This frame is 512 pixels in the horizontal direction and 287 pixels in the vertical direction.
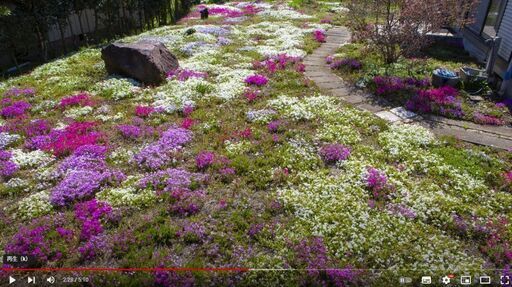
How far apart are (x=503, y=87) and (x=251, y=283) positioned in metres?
14.8

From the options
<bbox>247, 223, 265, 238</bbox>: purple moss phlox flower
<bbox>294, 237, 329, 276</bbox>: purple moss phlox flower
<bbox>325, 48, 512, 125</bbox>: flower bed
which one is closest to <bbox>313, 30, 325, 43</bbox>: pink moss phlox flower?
<bbox>325, 48, 512, 125</bbox>: flower bed

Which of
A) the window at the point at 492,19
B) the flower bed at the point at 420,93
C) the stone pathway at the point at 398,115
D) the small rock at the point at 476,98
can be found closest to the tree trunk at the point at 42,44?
the stone pathway at the point at 398,115

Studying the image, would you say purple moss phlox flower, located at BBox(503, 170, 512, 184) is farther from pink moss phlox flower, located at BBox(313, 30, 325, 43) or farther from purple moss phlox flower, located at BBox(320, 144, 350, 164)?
pink moss phlox flower, located at BBox(313, 30, 325, 43)

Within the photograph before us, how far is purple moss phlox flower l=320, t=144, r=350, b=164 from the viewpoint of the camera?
11258 millimetres

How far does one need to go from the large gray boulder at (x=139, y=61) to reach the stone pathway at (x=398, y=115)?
25.1ft

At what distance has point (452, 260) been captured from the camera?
7594mm

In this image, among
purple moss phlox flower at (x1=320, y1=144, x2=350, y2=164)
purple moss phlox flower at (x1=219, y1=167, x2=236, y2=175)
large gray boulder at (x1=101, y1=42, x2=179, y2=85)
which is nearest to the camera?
purple moss phlox flower at (x1=219, y1=167, x2=236, y2=175)

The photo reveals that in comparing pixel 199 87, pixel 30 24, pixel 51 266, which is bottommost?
pixel 51 266

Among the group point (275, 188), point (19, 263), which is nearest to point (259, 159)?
point (275, 188)

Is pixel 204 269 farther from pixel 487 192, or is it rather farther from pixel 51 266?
pixel 487 192

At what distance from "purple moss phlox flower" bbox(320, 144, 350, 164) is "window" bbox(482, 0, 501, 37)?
15.9 m

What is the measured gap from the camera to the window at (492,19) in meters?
21.0

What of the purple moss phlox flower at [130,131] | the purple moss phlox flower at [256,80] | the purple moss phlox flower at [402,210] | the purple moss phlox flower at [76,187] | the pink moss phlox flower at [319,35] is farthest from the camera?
the pink moss phlox flower at [319,35]

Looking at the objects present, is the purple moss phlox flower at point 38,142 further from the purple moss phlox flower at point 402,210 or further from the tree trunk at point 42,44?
the tree trunk at point 42,44
